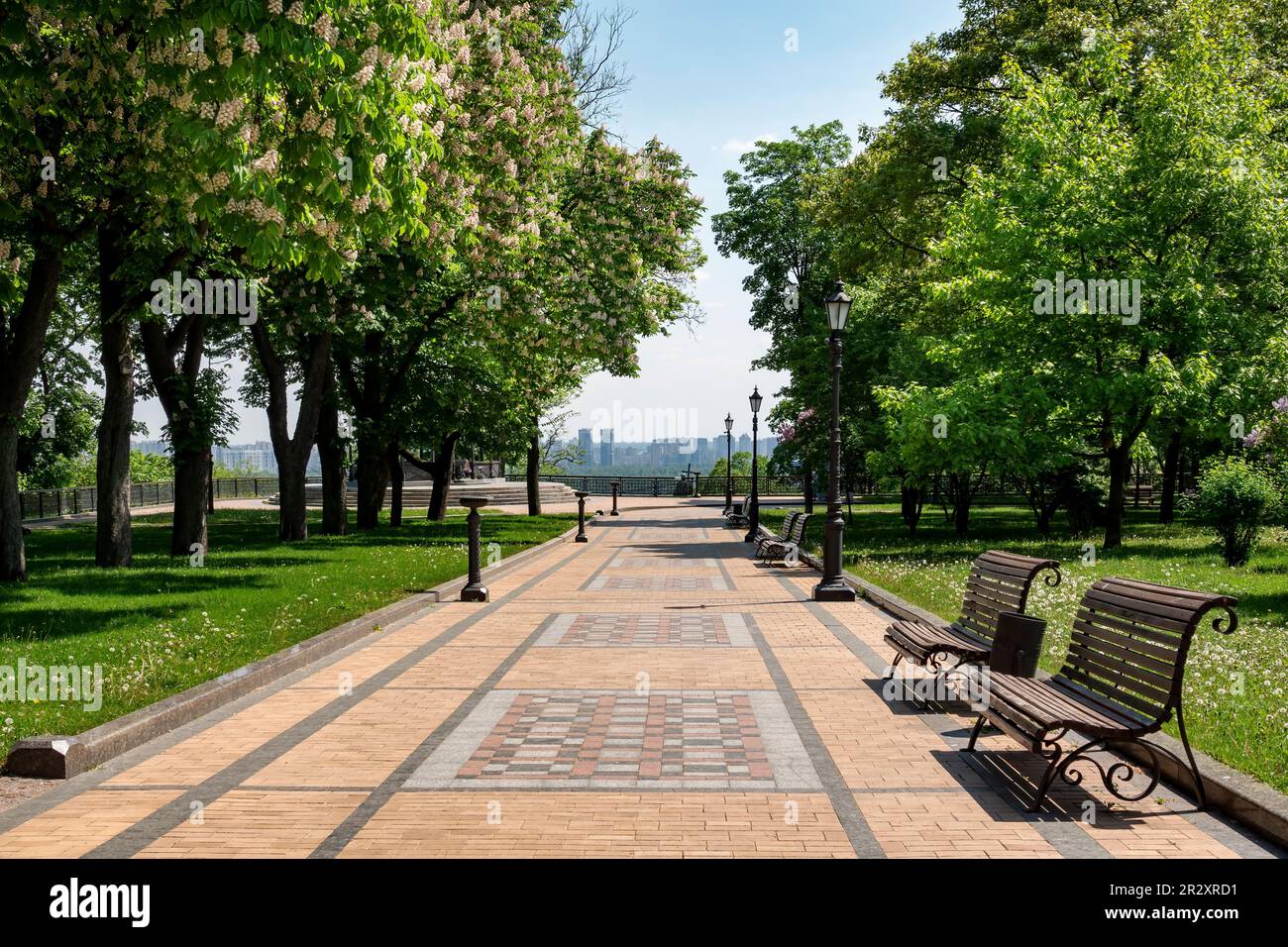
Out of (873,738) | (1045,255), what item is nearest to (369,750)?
(873,738)

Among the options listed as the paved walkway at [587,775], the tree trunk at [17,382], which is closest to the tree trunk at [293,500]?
the tree trunk at [17,382]

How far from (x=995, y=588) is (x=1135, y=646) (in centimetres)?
257

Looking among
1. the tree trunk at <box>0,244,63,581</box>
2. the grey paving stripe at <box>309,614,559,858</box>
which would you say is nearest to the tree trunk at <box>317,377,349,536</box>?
the tree trunk at <box>0,244,63,581</box>

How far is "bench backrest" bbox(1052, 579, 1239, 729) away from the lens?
5.44 meters

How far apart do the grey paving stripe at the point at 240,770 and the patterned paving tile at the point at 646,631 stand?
1.60 metres

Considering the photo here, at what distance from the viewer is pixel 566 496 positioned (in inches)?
2469

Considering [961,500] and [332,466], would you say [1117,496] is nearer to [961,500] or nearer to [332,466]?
[961,500]

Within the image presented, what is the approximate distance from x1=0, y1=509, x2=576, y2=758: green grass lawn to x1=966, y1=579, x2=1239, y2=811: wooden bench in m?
6.04

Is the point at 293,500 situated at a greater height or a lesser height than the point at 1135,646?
greater

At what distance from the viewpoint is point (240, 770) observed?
6426 mm

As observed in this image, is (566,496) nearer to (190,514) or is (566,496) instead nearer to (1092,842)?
(190,514)

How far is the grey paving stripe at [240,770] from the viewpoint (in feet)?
16.8

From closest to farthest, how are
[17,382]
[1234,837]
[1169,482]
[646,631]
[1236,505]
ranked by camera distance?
[1234,837]
[646,631]
[17,382]
[1236,505]
[1169,482]

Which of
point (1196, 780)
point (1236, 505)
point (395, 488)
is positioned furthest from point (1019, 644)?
point (395, 488)
